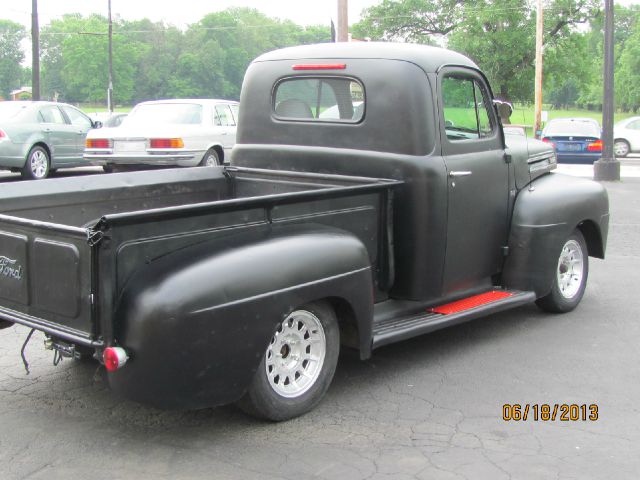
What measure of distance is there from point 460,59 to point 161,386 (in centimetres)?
325

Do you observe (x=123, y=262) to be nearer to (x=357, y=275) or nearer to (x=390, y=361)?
(x=357, y=275)

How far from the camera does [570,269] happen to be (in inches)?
259

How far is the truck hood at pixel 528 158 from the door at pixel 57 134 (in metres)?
11.9

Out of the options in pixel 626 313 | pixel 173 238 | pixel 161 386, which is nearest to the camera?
pixel 161 386

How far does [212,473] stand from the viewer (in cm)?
368

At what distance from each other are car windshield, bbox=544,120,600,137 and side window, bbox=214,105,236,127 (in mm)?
9746

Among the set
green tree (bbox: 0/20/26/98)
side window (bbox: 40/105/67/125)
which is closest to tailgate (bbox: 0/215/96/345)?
side window (bbox: 40/105/67/125)

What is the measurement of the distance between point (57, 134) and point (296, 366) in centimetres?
1337

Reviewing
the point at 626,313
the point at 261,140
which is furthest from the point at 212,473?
the point at 626,313

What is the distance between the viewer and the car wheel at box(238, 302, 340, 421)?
4.14 m

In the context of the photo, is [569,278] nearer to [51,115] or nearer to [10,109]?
[10,109]

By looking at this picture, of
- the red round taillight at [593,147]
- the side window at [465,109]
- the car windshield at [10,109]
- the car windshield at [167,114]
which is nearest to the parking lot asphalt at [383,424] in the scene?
the side window at [465,109]

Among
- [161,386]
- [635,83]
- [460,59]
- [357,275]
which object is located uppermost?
[635,83]

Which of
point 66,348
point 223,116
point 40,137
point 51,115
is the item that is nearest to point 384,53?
point 66,348
